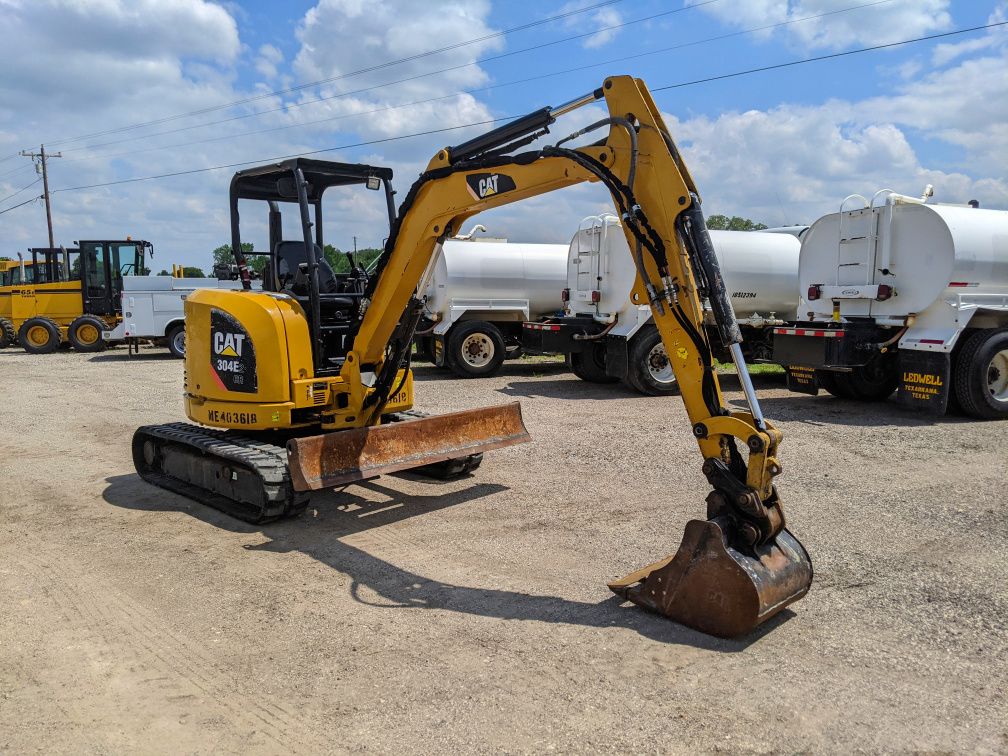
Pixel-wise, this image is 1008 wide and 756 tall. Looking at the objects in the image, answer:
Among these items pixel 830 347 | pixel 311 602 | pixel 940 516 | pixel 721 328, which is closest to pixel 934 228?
pixel 830 347

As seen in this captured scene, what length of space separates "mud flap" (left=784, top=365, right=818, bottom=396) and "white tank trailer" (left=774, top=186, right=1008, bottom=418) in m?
0.02

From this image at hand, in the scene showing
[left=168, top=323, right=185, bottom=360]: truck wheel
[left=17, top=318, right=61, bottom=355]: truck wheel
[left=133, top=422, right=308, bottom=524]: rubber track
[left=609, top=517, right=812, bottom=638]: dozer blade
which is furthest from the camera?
[left=17, top=318, right=61, bottom=355]: truck wheel

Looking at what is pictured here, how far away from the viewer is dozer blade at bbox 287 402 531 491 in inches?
223

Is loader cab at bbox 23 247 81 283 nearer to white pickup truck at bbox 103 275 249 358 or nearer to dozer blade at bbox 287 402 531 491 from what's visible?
white pickup truck at bbox 103 275 249 358

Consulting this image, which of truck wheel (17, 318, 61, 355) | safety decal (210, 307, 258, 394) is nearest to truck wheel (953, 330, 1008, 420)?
safety decal (210, 307, 258, 394)

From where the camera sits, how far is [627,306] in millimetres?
12492

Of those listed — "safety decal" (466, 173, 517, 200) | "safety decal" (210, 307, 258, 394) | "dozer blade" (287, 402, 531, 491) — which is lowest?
"dozer blade" (287, 402, 531, 491)

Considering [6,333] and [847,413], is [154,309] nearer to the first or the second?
[6,333]

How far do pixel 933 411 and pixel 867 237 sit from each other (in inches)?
101

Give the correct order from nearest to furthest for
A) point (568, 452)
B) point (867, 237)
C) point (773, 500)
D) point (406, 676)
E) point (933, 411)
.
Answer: point (406, 676)
point (773, 500)
point (568, 452)
point (933, 411)
point (867, 237)

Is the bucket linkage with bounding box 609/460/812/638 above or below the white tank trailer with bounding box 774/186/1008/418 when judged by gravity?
below

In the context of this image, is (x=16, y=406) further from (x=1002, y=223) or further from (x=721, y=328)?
(x=1002, y=223)

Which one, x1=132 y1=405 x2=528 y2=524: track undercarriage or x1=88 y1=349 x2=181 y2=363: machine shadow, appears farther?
x1=88 y1=349 x2=181 y2=363: machine shadow

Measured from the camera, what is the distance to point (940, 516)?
5.92 metres
